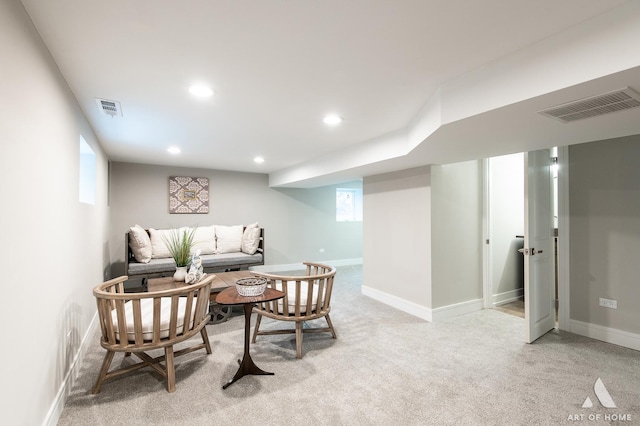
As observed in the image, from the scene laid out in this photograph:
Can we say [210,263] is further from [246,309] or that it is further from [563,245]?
[563,245]

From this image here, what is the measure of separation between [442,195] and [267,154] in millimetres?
2547

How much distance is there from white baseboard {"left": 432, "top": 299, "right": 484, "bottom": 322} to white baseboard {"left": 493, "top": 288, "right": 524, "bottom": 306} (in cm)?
29

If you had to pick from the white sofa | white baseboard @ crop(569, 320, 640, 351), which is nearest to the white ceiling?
white baseboard @ crop(569, 320, 640, 351)

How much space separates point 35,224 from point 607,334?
4.67m

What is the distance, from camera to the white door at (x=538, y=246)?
291cm

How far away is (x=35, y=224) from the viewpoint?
4.98 ft

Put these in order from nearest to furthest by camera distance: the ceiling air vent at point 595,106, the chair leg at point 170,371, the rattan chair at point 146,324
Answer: the ceiling air vent at point 595,106, the rattan chair at point 146,324, the chair leg at point 170,371

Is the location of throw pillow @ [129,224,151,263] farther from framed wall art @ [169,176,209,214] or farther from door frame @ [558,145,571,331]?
door frame @ [558,145,571,331]

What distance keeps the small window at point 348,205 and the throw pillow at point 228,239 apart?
268 cm

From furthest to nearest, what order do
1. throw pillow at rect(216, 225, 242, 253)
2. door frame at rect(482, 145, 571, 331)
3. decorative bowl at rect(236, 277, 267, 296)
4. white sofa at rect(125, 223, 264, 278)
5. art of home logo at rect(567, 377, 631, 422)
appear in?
throw pillow at rect(216, 225, 242, 253) → white sofa at rect(125, 223, 264, 278) → door frame at rect(482, 145, 571, 331) → decorative bowl at rect(236, 277, 267, 296) → art of home logo at rect(567, 377, 631, 422)

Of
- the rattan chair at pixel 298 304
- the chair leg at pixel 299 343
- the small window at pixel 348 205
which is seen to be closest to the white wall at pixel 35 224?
the rattan chair at pixel 298 304

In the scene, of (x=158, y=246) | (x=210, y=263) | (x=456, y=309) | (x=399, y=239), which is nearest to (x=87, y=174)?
(x=158, y=246)

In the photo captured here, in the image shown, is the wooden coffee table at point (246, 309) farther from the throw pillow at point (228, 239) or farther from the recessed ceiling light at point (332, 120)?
the throw pillow at point (228, 239)

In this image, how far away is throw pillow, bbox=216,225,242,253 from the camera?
566cm
